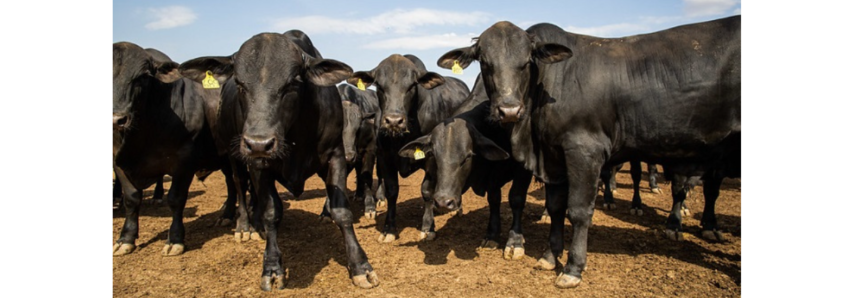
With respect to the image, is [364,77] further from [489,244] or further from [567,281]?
[567,281]

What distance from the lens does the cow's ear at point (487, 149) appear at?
5610 mm

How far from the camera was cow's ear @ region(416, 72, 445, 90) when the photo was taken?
7.15 metres

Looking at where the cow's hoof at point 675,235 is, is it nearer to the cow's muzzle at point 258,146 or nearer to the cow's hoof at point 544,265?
the cow's hoof at point 544,265

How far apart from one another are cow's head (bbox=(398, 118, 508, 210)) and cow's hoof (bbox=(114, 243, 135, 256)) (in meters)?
3.47

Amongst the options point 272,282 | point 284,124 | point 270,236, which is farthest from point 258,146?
point 272,282

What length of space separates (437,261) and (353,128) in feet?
10.7

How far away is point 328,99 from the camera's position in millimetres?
5082

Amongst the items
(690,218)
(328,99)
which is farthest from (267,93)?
(690,218)

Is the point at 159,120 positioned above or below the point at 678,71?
below

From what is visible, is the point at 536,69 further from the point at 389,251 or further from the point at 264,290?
the point at 264,290

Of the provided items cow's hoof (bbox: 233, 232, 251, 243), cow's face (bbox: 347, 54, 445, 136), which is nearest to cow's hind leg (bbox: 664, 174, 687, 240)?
cow's face (bbox: 347, 54, 445, 136)

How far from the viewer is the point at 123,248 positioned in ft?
19.6

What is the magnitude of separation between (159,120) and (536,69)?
440cm

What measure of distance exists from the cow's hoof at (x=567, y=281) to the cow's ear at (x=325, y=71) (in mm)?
2830
